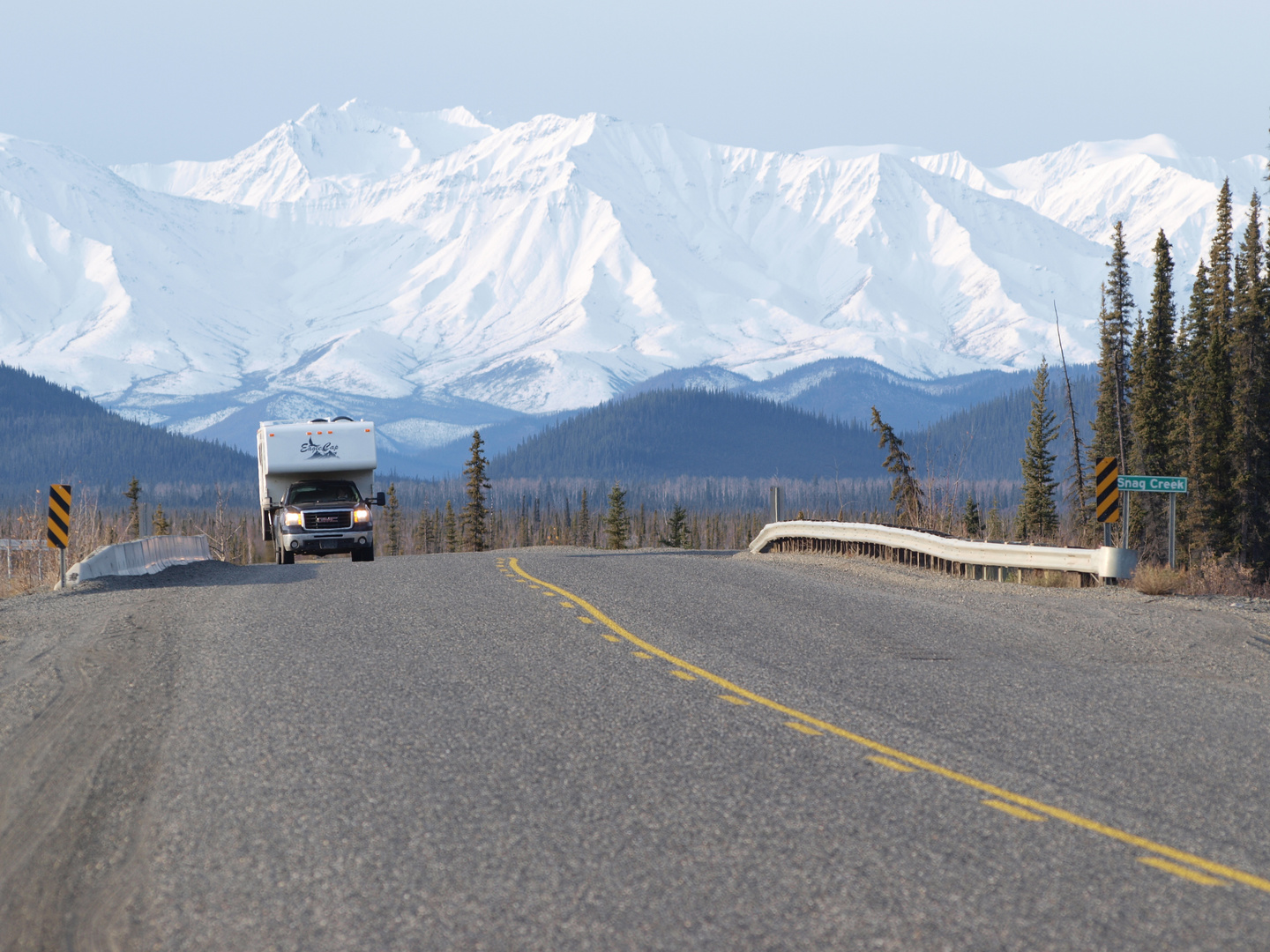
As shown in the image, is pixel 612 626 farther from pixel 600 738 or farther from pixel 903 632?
pixel 600 738

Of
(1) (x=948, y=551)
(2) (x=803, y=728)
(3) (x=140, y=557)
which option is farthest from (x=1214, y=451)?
(2) (x=803, y=728)

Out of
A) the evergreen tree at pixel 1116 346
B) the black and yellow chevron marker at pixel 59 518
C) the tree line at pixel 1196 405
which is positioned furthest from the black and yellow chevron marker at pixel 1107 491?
the evergreen tree at pixel 1116 346

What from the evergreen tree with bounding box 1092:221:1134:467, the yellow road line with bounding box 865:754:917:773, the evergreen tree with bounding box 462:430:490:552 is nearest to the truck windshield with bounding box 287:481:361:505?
the yellow road line with bounding box 865:754:917:773

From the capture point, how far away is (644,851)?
565 centimetres

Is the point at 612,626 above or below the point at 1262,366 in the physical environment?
below

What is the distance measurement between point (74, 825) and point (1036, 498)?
72570 millimetres

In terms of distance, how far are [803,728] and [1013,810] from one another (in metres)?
1.92

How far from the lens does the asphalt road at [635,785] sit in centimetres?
496

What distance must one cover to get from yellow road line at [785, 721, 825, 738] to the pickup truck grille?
20029mm

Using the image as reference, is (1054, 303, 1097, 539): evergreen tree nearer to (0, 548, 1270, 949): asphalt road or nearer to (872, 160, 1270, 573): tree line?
(872, 160, 1270, 573): tree line

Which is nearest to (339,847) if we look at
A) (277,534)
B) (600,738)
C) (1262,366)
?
(600,738)

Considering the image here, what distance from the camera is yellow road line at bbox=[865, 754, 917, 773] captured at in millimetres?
7059

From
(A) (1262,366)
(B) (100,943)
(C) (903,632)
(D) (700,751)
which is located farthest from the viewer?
(A) (1262,366)

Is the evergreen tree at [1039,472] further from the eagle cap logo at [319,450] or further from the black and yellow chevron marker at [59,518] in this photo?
the black and yellow chevron marker at [59,518]
